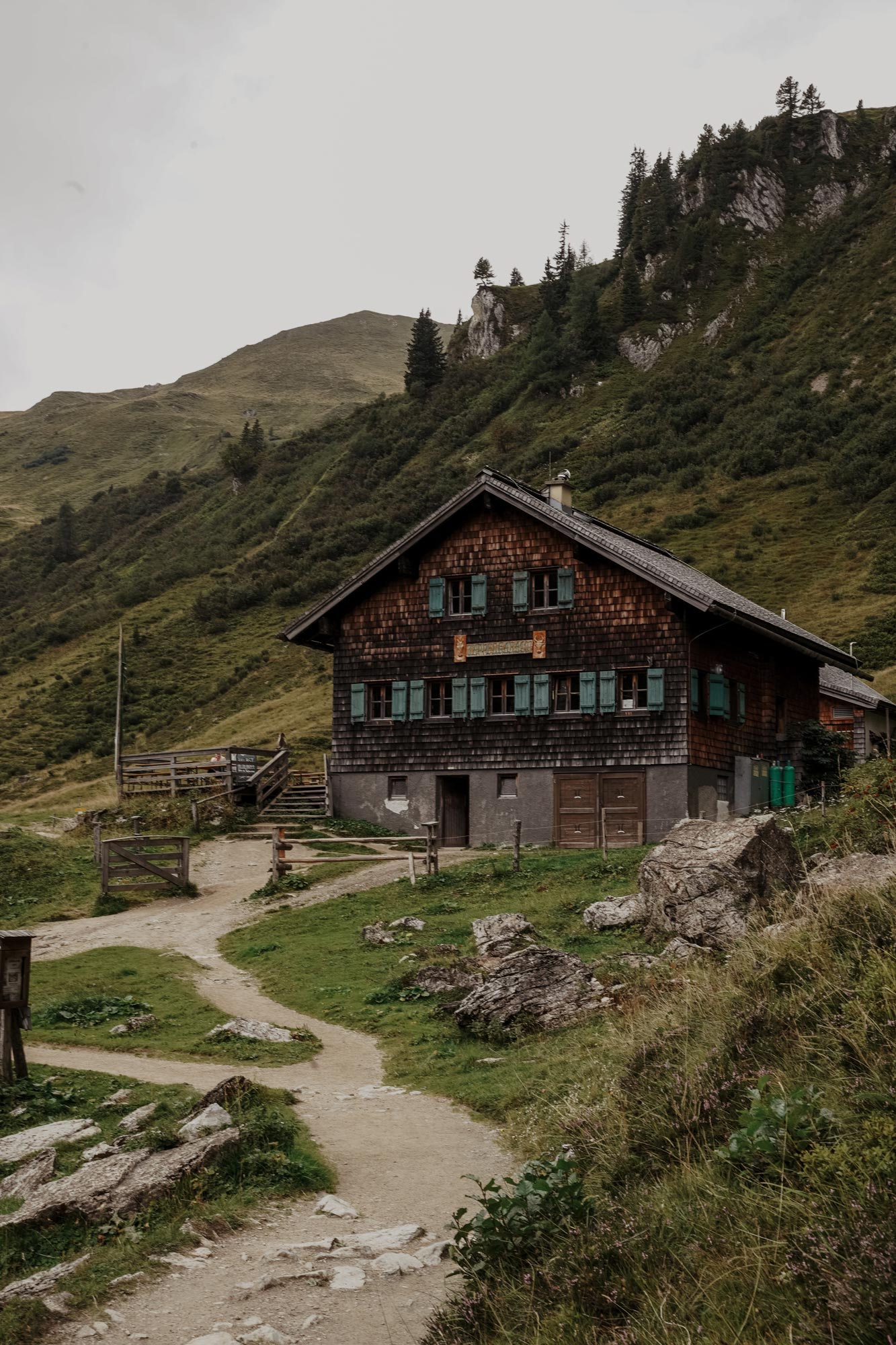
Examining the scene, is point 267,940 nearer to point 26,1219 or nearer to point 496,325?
point 26,1219

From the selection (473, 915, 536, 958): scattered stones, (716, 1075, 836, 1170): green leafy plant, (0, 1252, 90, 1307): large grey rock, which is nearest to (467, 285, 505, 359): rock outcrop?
(473, 915, 536, 958): scattered stones

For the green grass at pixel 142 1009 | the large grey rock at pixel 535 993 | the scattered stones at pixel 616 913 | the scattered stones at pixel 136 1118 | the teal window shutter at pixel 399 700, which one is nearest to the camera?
the scattered stones at pixel 136 1118

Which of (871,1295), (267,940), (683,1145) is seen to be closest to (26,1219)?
(683,1145)

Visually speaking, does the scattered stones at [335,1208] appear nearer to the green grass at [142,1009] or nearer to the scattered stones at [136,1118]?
the scattered stones at [136,1118]

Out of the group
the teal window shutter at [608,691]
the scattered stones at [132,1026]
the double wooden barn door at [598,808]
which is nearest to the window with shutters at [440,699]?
the double wooden barn door at [598,808]

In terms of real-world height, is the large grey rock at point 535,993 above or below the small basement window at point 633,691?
below

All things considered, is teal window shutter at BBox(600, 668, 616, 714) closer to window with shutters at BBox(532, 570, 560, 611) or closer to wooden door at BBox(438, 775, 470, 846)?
window with shutters at BBox(532, 570, 560, 611)

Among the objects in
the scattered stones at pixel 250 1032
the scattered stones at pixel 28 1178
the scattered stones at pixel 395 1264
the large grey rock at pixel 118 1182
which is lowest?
the scattered stones at pixel 250 1032

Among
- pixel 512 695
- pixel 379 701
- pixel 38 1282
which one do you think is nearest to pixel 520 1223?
pixel 38 1282

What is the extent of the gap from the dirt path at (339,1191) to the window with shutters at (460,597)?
2031cm

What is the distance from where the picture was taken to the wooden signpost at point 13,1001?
1381cm

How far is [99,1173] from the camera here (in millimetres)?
10414

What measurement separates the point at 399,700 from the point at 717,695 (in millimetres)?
9595

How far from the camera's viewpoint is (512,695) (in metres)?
39.9
